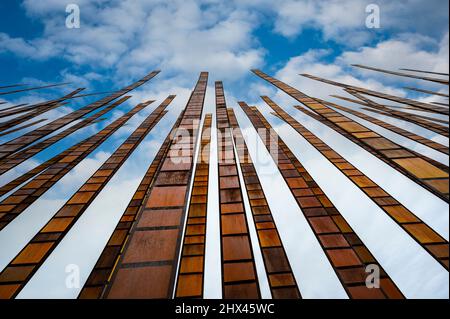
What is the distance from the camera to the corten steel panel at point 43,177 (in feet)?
28.9

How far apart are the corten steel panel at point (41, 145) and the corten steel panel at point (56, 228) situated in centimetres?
269

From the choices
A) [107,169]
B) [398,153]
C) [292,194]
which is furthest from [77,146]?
[398,153]

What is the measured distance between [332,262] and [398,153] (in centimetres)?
313

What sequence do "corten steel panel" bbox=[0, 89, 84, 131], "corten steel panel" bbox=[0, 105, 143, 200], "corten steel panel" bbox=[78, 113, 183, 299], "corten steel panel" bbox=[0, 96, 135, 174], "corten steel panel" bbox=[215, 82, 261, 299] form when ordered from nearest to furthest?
"corten steel panel" bbox=[215, 82, 261, 299], "corten steel panel" bbox=[78, 113, 183, 299], "corten steel panel" bbox=[0, 96, 135, 174], "corten steel panel" bbox=[0, 89, 84, 131], "corten steel panel" bbox=[0, 105, 143, 200]

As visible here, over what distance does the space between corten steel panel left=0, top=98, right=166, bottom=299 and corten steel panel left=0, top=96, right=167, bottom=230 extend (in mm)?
1347

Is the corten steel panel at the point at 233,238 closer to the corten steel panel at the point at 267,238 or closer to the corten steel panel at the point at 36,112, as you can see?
the corten steel panel at the point at 267,238

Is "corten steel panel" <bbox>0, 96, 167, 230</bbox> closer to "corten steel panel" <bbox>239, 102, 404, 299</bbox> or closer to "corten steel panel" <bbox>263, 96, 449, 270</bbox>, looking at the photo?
"corten steel panel" <bbox>239, 102, 404, 299</bbox>

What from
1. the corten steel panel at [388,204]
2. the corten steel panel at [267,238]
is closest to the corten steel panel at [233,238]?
the corten steel panel at [267,238]

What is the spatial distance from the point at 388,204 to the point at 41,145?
561 inches

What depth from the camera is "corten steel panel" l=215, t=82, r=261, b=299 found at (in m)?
5.36

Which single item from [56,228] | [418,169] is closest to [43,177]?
[56,228]

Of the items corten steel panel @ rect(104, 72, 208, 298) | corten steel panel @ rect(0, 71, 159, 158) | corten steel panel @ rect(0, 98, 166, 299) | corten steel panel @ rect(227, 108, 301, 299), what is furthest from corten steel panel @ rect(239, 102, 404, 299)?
corten steel panel @ rect(0, 71, 159, 158)
